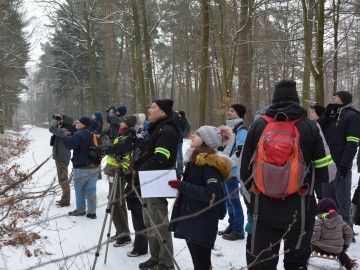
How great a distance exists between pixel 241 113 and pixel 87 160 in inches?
124

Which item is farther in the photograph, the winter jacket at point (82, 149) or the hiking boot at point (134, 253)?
the winter jacket at point (82, 149)

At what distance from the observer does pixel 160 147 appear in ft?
13.5

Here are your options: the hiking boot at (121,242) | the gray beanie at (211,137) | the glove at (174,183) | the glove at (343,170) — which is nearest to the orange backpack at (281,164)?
the gray beanie at (211,137)

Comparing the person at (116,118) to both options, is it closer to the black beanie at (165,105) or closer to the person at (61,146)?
the person at (61,146)

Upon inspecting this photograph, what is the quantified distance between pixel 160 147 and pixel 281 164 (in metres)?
1.66

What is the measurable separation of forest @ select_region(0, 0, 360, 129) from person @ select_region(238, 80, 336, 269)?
4031 millimetres

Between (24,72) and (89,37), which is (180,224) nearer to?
(89,37)

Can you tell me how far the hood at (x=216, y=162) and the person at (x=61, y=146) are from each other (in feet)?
14.8

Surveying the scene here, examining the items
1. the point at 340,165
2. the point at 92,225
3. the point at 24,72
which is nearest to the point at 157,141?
the point at 340,165

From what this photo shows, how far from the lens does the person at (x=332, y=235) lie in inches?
161

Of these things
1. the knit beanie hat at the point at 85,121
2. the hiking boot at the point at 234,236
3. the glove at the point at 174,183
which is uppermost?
the knit beanie hat at the point at 85,121

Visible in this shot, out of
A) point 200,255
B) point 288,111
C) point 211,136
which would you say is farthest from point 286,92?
point 200,255

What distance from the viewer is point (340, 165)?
15.4ft

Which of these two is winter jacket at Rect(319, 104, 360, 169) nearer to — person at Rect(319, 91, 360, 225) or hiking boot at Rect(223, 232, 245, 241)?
person at Rect(319, 91, 360, 225)
